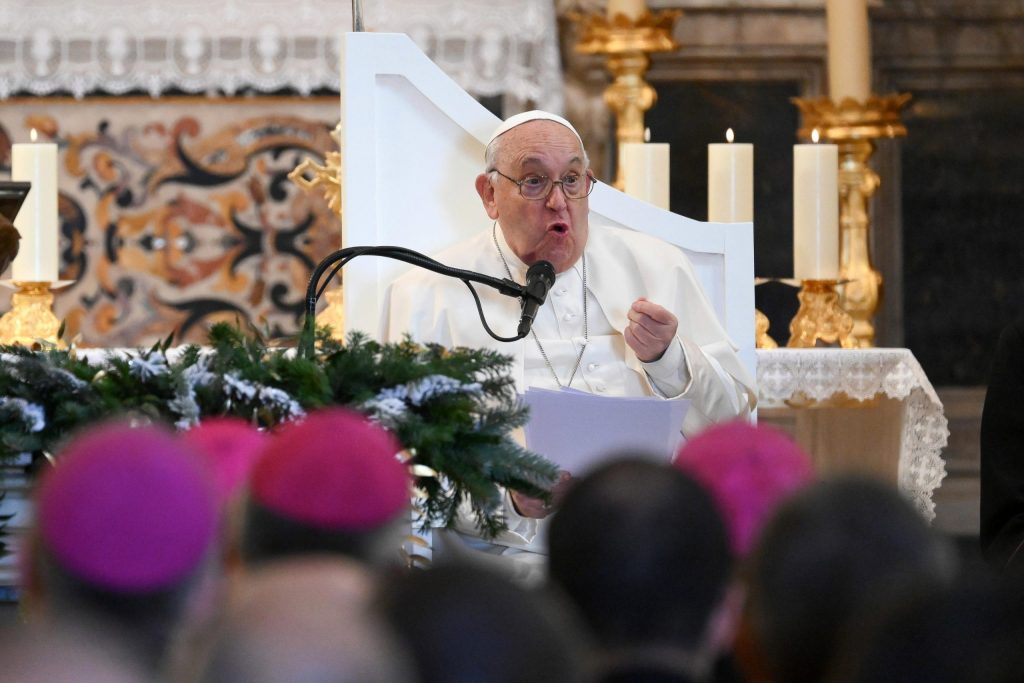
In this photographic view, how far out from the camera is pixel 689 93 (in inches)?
251

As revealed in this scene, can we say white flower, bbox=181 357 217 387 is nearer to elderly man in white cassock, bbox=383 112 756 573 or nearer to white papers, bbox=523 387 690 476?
white papers, bbox=523 387 690 476

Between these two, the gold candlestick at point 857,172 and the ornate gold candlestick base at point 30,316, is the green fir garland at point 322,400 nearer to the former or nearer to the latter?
the ornate gold candlestick base at point 30,316

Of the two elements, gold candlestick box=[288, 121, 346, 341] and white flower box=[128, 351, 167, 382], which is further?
gold candlestick box=[288, 121, 346, 341]

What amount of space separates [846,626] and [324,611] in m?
0.15

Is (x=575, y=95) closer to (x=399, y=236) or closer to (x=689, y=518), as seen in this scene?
(x=399, y=236)

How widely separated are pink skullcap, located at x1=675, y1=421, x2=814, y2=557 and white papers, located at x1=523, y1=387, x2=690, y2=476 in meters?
1.88

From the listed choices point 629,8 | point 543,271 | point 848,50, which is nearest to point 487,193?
point 543,271

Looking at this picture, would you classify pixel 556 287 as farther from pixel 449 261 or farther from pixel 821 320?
pixel 821 320

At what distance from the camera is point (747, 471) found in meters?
0.56

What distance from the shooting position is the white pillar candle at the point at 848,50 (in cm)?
533

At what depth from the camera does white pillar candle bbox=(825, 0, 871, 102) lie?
533 cm

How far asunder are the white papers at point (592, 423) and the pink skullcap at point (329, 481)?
1.91m

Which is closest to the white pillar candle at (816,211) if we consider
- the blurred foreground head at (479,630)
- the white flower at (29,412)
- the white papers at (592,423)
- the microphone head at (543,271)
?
the microphone head at (543,271)

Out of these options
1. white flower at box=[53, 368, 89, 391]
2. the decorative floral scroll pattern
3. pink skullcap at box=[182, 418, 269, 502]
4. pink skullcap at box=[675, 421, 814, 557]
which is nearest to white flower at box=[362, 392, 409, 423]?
white flower at box=[53, 368, 89, 391]
